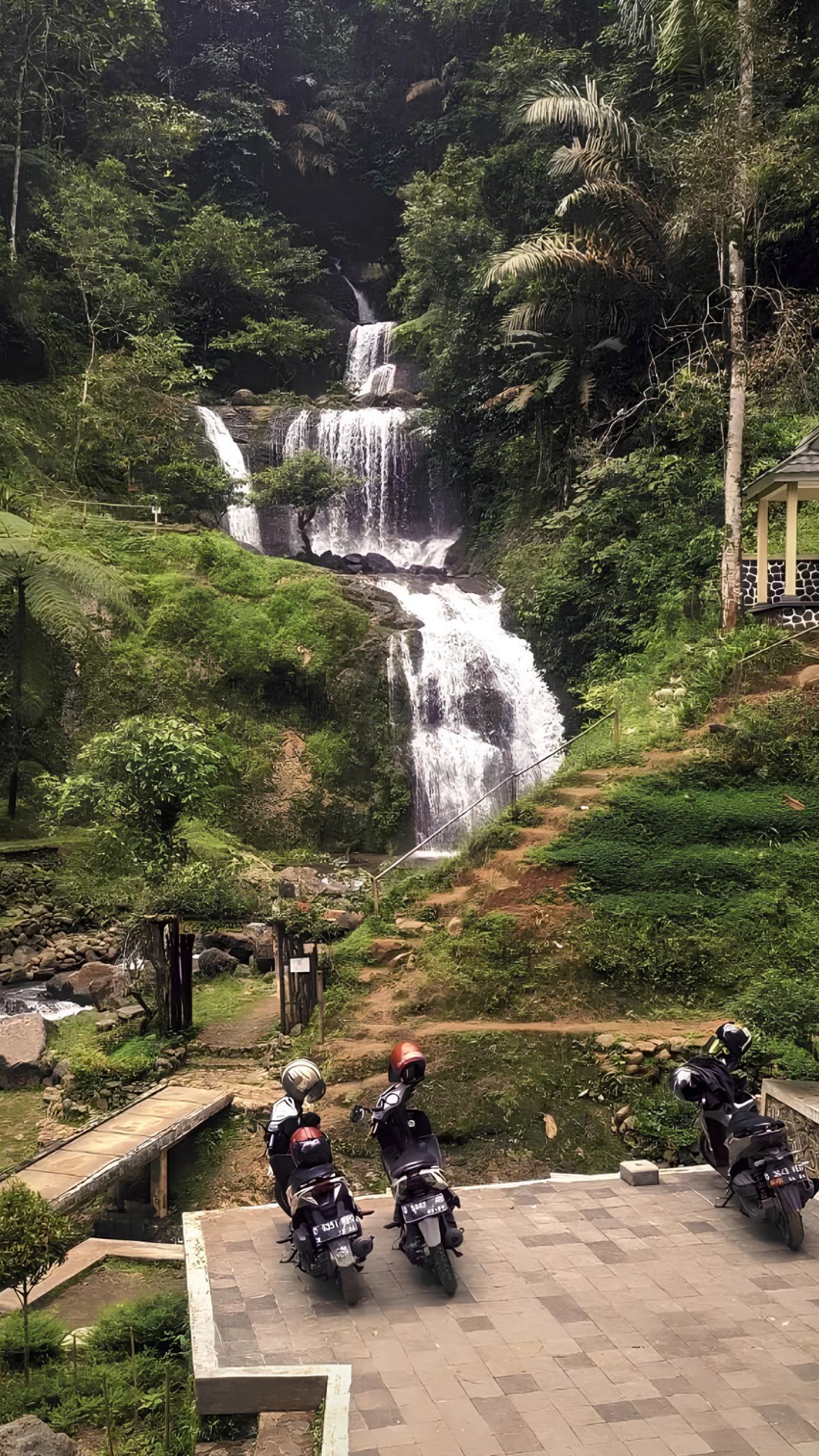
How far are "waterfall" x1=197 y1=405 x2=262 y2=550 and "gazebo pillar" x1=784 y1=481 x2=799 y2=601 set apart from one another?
13.8 meters

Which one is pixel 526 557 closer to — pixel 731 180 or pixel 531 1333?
pixel 731 180

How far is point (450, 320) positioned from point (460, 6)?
35.7 feet

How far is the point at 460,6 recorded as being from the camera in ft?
93.1

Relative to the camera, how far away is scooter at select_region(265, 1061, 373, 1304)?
16.4 feet

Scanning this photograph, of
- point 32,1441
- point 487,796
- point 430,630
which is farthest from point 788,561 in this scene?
point 32,1441

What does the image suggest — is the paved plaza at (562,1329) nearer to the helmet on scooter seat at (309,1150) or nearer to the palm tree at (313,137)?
the helmet on scooter seat at (309,1150)

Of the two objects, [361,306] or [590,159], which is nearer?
[590,159]

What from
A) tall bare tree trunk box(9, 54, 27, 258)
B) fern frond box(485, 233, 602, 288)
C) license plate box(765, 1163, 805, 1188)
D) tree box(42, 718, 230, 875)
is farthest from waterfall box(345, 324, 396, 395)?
license plate box(765, 1163, 805, 1188)

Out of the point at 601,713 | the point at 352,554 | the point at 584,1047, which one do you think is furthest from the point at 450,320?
the point at 584,1047

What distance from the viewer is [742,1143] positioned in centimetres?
554

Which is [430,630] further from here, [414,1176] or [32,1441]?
[32,1441]

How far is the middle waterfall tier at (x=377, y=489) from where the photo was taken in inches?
1029

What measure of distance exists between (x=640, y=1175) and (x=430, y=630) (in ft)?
47.0

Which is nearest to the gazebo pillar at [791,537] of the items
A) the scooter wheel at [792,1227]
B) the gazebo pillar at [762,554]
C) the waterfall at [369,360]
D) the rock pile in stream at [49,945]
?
the gazebo pillar at [762,554]
